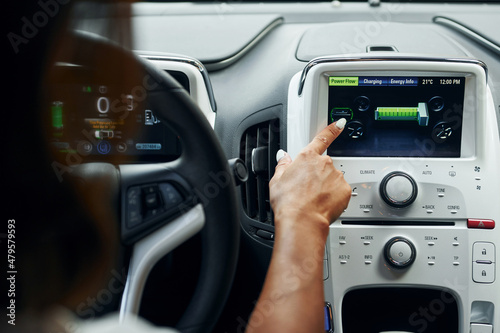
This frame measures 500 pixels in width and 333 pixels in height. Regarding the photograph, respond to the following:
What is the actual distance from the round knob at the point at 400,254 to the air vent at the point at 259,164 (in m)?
0.34

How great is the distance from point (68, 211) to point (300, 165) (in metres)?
0.61

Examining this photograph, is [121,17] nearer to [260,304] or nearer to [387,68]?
[260,304]

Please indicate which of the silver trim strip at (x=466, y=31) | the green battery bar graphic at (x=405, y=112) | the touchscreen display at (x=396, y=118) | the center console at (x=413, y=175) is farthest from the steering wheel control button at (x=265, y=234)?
the silver trim strip at (x=466, y=31)

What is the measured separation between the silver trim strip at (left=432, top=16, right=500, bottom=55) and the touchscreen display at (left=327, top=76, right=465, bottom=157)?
48 centimetres

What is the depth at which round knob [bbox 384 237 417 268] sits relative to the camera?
4.54 feet

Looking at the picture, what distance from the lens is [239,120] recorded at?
166cm

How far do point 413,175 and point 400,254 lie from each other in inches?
8.0

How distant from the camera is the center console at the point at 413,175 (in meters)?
1.39

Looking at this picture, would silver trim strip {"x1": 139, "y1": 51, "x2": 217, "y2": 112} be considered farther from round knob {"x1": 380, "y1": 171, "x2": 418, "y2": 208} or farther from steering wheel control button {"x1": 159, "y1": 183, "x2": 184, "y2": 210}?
steering wheel control button {"x1": 159, "y1": 183, "x2": 184, "y2": 210}

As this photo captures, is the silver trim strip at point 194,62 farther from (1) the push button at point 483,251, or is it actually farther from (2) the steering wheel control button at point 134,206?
(1) the push button at point 483,251

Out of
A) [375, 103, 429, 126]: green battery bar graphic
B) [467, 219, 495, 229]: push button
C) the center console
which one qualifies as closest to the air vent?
the center console

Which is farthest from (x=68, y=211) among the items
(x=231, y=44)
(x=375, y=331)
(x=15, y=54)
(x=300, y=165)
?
(x=231, y=44)

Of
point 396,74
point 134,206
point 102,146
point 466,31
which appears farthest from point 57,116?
point 466,31

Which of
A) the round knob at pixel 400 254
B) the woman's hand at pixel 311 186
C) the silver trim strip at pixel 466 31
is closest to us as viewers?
the woman's hand at pixel 311 186
